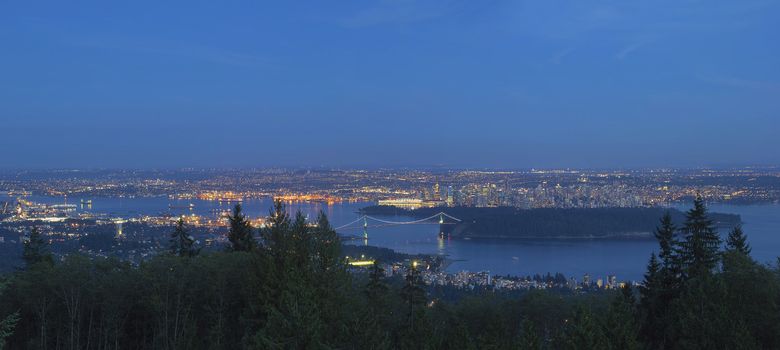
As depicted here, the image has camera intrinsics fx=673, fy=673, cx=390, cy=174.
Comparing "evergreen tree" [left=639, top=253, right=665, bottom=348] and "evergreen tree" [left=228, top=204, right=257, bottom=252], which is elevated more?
"evergreen tree" [left=228, top=204, right=257, bottom=252]

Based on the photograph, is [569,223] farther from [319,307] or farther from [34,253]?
[319,307]

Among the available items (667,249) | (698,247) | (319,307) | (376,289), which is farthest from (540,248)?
(319,307)

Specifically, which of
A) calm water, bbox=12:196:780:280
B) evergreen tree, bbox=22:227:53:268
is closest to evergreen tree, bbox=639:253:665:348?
evergreen tree, bbox=22:227:53:268

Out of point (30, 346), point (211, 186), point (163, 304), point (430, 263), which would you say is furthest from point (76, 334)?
point (211, 186)

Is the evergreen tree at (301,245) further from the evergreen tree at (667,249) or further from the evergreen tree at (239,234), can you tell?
the evergreen tree at (667,249)

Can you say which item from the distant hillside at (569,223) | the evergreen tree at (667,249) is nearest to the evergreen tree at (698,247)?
the evergreen tree at (667,249)

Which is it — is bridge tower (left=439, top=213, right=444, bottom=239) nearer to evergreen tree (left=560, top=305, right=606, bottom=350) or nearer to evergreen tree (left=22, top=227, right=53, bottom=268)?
evergreen tree (left=22, top=227, right=53, bottom=268)
